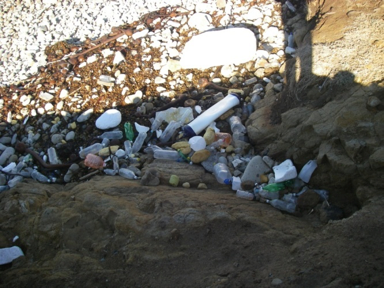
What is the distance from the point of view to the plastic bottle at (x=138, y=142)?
11.8ft

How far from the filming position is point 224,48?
408 cm

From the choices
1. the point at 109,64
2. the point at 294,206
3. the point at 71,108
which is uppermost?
the point at 109,64

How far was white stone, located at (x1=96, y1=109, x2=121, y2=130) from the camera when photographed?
12.9 ft

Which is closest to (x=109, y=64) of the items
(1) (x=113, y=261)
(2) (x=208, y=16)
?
(2) (x=208, y=16)

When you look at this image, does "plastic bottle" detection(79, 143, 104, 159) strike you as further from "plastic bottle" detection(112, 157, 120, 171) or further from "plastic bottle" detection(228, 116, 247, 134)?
"plastic bottle" detection(228, 116, 247, 134)

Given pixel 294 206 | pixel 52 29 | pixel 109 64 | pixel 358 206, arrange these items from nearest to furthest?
pixel 358 206 → pixel 294 206 → pixel 109 64 → pixel 52 29

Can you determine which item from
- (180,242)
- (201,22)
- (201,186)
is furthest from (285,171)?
(201,22)

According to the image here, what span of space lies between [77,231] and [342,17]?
2.81 metres

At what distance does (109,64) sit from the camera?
14.9 ft

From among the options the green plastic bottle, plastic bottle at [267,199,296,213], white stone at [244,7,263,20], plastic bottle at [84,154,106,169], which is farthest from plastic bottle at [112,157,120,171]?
white stone at [244,7,263,20]

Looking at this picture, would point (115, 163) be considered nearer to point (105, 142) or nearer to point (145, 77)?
point (105, 142)

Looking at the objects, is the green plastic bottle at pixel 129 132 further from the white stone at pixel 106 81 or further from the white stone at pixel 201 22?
the white stone at pixel 201 22

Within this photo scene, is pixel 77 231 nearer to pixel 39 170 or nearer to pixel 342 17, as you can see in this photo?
pixel 39 170

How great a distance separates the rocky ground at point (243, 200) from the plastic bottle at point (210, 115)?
0.56 ft
